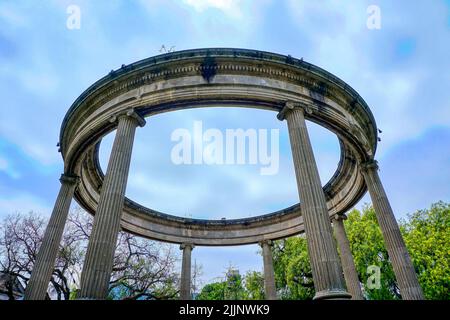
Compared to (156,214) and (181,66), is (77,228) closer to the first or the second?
(156,214)

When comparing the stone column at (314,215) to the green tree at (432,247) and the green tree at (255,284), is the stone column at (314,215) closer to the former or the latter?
the green tree at (432,247)

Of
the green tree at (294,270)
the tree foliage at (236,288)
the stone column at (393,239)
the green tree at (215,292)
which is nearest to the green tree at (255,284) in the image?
the tree foliage at (236,288)

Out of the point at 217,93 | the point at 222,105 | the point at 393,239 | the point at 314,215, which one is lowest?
the point at 314,215

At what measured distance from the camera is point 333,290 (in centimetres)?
1070

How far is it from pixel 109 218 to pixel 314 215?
943 centimetres

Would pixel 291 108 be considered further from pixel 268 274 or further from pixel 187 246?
pixel 187 246

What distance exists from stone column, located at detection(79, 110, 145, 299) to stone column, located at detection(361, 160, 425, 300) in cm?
1641

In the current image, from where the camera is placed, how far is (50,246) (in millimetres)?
18078

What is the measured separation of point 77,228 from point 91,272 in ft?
75.8

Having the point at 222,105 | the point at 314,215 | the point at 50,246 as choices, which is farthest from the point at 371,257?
the point at 50,246

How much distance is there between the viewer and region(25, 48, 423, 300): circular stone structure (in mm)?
12125

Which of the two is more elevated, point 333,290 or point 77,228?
point 77,228
